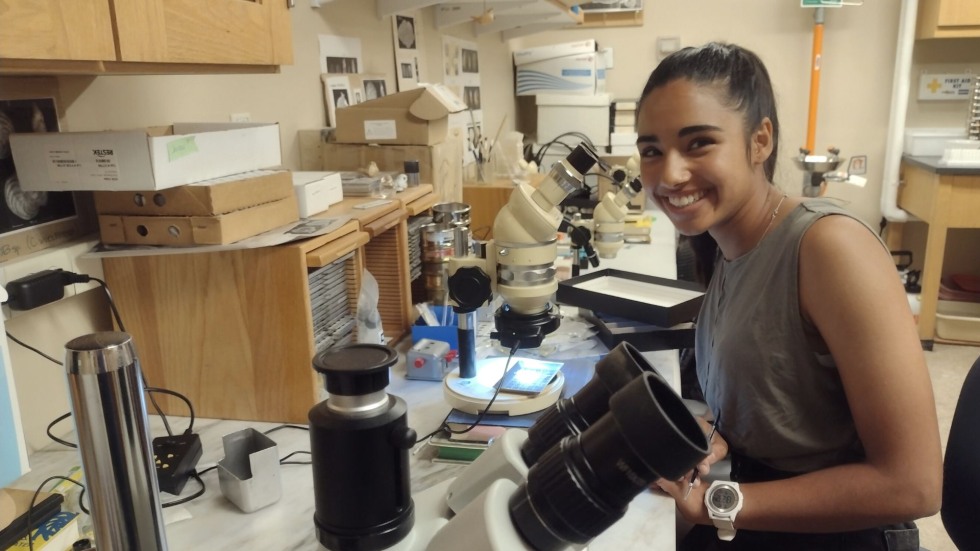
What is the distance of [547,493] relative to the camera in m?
0.52

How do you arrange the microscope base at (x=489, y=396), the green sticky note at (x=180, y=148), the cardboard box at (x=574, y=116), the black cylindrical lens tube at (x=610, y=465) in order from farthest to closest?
the cardboard box at (x=574, y=116) < the microscope base at (x=489, y=396) < the green sticky note at (x=180, y=148) < the black cylindrical lens tube at (x=610, y=465)

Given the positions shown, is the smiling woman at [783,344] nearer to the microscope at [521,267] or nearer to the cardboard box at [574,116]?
the microscope at [521,267]

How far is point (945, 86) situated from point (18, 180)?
4389 millimetres

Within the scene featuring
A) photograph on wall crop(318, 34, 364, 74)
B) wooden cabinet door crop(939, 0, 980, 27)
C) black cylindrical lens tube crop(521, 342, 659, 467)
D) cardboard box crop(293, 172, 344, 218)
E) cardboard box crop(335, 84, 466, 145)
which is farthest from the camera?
wooden cabinet door crop(939, 0, 980, 27)

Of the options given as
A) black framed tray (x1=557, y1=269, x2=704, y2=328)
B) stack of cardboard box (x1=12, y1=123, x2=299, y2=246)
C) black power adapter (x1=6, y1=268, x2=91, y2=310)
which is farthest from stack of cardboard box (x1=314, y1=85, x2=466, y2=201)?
black power adapter (x1=6, y1=268, x2=91, y2=310)

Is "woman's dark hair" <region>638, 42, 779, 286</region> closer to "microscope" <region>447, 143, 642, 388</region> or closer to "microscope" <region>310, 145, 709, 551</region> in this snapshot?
"microscope" <region>447, 143, 642, 388</region>

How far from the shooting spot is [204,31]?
0.97 m

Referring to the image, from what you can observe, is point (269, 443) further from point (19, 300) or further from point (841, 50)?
point (841, 50)

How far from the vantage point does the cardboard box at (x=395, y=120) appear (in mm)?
1848

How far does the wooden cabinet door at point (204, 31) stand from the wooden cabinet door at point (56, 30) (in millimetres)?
23

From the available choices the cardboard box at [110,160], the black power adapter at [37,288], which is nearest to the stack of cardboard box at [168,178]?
the cardboard box at [110,160]

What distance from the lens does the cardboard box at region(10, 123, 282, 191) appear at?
39.6 inches

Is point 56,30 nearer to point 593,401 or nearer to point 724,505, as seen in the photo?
point 593,401

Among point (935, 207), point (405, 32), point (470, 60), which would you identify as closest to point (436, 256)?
point (405, 32)
